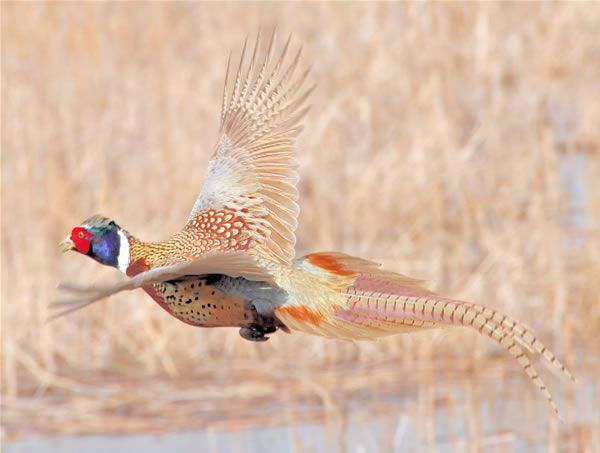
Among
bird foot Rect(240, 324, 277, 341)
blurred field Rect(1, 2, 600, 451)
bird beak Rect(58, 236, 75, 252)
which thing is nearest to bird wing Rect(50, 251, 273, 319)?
bird foot Rect(240, 324, 277, 341)

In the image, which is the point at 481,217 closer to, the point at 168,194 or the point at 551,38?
the point at 168,194

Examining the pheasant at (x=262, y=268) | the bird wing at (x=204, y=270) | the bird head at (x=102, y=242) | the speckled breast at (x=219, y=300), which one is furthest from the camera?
the bird head at (x=102, y=242)

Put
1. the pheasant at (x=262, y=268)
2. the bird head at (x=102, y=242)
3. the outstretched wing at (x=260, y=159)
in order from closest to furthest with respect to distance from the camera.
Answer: the pheasant at (x=262, y=268)
the bird head at (x=102, y=242)
the outstretched wing at (x=260, y=159)

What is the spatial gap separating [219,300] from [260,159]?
2.99 feet

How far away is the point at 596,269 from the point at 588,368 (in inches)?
24.4

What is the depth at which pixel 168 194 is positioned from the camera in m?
8.98

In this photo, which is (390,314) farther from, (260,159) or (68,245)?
(260,159)

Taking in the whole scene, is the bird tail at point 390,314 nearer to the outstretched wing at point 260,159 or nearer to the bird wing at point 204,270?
the bird wing at point 204,270

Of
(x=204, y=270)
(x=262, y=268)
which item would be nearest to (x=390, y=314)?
(x=262, y=268)

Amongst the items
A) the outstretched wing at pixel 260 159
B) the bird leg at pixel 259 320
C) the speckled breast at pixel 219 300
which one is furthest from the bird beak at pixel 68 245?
the bird leg at pixel 259 320

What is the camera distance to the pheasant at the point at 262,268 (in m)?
3.83

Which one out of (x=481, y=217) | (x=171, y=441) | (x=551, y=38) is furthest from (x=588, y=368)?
(x=551, y=38)

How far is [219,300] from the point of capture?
4.09m

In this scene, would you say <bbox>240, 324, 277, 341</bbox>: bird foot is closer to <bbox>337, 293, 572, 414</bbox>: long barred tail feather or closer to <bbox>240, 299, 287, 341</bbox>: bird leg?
<bbox>240, 299, 287, 341</bbox>: bird leg
